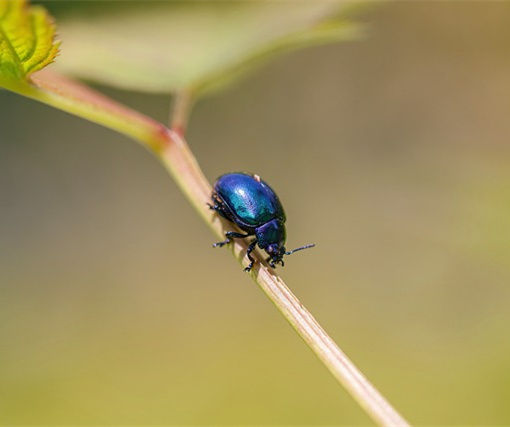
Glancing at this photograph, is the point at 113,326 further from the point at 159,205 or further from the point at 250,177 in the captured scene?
the point at 250,177

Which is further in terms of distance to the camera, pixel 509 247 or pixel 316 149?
pixel 316 149

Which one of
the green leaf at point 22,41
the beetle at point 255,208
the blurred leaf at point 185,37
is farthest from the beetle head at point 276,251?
the green leaf at point 22,41

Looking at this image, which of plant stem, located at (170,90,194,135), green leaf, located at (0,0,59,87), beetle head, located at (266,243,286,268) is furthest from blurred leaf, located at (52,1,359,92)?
green leaf, located at (0,0,59,87)

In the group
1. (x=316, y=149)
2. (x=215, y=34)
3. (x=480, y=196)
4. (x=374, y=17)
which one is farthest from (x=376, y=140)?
(x=215, y=34)

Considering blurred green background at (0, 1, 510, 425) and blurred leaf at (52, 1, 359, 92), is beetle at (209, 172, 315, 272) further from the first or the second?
blurred green background at (0, 1, 510, 425)

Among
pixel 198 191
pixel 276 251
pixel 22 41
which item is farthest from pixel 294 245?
pixel 22 41
